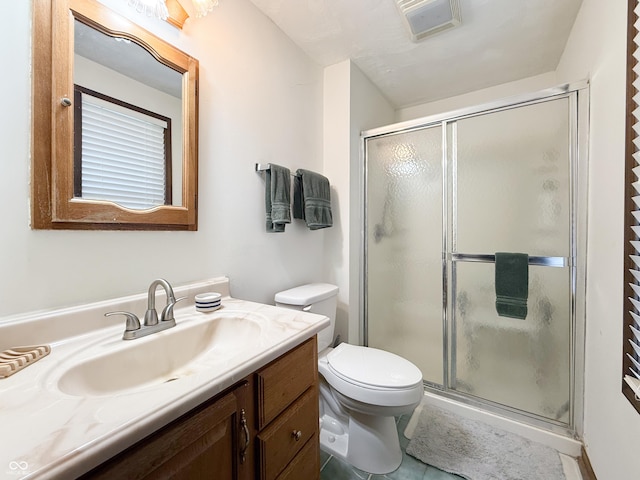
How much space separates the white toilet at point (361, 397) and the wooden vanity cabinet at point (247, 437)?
0.34 metres

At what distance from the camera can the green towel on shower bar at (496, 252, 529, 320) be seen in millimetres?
Answer: 1534

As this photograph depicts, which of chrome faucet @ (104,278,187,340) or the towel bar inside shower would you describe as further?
the towel bar inside shower

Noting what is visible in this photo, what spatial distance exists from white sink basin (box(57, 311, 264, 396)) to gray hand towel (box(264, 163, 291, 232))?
0.54 m

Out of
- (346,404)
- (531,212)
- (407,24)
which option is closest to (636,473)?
(346,404)

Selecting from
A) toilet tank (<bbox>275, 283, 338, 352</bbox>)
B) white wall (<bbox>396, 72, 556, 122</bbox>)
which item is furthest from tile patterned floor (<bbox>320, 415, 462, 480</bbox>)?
white wall (<bbox>396, 72, 556, 122</bbox>)

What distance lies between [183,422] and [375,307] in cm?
168

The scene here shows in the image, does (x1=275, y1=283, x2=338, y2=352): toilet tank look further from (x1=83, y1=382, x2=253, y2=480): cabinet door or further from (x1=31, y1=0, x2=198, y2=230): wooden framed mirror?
(x1=83, y1=382, x2=253, y2=480): cabinet door

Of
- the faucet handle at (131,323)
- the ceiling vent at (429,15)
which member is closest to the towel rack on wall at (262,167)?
the faucet handle at (131,323)

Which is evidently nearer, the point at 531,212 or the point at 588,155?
the point at 588,155

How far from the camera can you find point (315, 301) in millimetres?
1454

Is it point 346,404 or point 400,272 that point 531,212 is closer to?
point 400,272

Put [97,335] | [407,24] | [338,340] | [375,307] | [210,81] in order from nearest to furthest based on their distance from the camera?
1. [97,335]
2. [210,81]
3. [407,24]
4. [338,340]
5. [375,307]

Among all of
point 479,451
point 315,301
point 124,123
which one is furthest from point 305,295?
point 479,451

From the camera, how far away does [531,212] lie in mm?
1548
